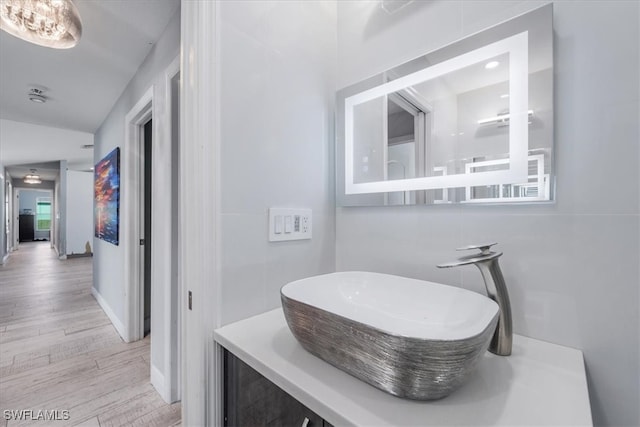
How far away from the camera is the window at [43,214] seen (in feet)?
38.5

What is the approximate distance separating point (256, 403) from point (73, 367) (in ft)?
7.08

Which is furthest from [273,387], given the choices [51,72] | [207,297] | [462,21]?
[51,72]

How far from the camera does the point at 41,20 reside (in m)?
1.26

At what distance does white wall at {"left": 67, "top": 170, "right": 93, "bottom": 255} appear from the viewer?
6926mm

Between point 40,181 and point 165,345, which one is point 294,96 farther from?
point 40,181

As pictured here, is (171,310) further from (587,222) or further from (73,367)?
→ (587,222)

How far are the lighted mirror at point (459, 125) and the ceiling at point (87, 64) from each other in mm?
1361

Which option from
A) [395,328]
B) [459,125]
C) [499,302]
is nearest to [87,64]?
[459,125]

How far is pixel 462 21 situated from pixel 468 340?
96 centimetres

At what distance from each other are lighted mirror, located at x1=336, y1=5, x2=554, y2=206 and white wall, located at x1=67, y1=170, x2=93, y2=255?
8.60 meters

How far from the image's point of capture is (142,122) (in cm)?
221

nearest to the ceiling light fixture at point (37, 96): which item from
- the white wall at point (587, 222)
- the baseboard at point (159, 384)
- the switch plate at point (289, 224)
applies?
the baseboard at point (159, 384)

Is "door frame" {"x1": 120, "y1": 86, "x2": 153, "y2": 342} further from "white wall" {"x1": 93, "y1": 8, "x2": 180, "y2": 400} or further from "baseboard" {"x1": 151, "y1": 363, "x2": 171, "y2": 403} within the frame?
"baseboard" {"x1": 151, "y1": 363, "x2": 171, "y2": 403}

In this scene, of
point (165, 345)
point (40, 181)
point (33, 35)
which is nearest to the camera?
point (33, 35)
